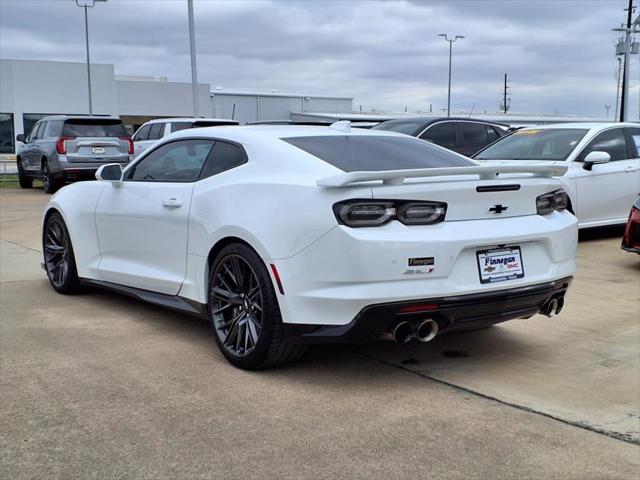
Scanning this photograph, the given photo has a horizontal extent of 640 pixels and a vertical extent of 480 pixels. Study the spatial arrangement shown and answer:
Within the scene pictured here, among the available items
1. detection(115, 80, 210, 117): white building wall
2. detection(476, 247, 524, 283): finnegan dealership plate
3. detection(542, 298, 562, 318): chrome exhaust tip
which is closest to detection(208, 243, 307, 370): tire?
detection(476, 247, 524, 283): finnegan dealership plate

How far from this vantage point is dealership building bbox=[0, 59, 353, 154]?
44219 mm

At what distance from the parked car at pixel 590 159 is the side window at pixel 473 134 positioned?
4.20 meters

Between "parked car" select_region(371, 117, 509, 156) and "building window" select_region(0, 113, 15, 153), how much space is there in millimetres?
36253

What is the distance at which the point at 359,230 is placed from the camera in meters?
3.78

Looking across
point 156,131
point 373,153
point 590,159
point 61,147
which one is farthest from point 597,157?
point 156,131

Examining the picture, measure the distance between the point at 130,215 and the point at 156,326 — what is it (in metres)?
0.83

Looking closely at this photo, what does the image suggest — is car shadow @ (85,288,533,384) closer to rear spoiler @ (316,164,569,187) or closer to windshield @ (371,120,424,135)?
rear spoiler @ (316,164,569,187)

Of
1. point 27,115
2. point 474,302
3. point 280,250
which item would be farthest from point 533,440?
point 27,115

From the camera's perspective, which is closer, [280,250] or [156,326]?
[280,250]

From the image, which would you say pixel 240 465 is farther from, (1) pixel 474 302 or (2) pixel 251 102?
(2) pixel 251 102

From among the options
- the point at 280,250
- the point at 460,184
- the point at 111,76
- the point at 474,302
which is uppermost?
the point at 111,76

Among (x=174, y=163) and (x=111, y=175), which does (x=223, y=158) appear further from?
(x=111, y=175)

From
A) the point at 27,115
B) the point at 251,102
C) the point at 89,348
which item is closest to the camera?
the point at 89,348

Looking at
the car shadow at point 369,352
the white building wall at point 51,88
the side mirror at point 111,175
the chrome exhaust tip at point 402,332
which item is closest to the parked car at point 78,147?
the side mirror at point 111,175
